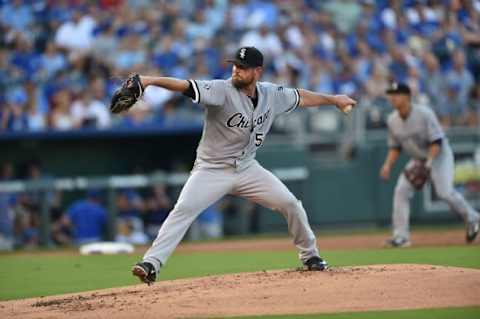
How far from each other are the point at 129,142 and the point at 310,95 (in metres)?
9.40

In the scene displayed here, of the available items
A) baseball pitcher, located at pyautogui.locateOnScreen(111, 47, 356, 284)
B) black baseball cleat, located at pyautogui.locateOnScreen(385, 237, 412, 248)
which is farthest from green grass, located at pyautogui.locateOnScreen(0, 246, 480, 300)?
baseball pitcher, located at pyautogui.locateOnScreen(111, 47, 356, 284)

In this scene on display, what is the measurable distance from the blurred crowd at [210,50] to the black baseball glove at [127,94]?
8759 mm

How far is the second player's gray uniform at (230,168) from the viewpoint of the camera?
7.38 meters

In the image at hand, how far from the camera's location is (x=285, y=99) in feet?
26.2

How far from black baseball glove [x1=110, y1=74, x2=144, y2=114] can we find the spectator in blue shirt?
8452 mm

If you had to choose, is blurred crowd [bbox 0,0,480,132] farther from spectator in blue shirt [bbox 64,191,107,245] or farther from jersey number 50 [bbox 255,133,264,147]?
jersey number 50 [bbox 255,133,264,147]

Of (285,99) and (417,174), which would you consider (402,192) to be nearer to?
(417,174)

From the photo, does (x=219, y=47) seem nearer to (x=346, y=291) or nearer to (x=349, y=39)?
(x=349, y=39)

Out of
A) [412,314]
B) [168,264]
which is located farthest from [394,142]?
[412,314]

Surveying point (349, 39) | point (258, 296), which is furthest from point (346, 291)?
point (349, 39)

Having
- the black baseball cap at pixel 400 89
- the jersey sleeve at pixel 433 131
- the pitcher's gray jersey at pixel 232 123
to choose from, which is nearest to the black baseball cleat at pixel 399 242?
the jersey sleeve at pixel 433 131

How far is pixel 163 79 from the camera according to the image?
678 cm

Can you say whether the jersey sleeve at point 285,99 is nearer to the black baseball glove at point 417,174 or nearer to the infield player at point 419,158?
the infield player at point 419,158

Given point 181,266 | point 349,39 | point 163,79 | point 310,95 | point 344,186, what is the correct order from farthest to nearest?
point 349,39, point 344,186, point 181,266, point 310,95, point 163,79
